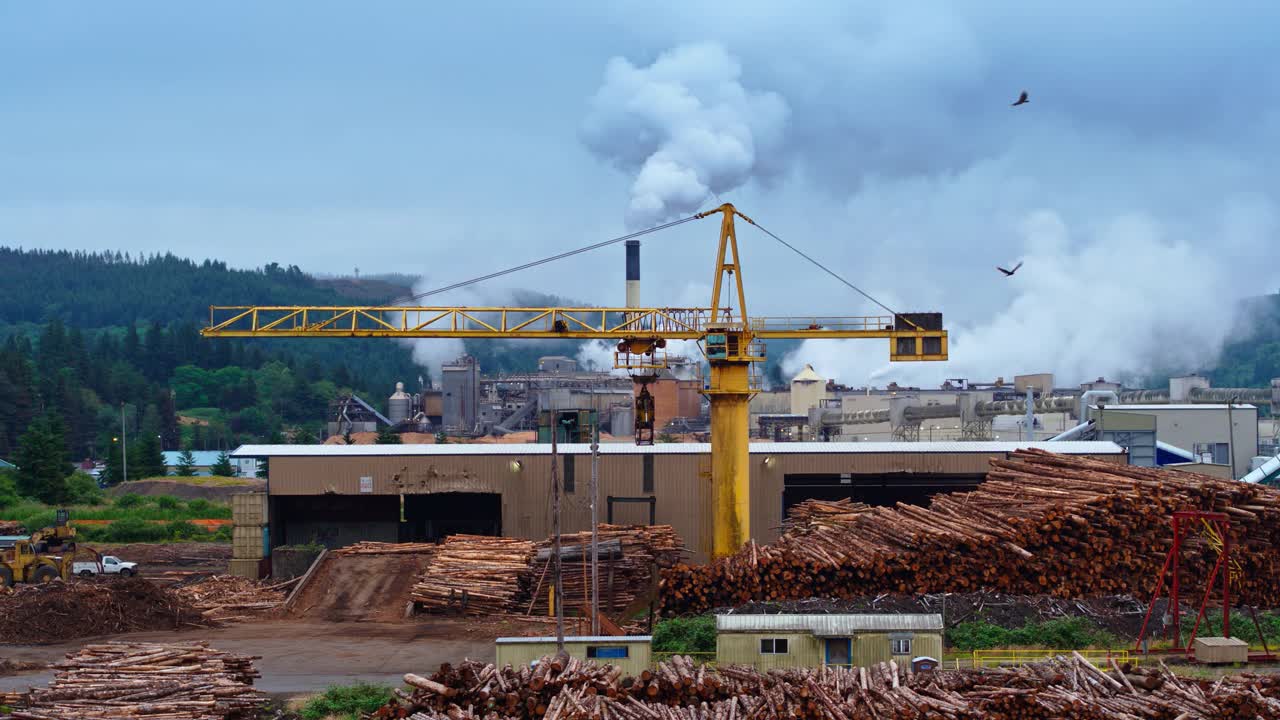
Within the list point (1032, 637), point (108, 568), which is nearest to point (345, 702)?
point (1032, 637)

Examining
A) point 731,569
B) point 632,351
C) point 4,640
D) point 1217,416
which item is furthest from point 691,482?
point 1217,416

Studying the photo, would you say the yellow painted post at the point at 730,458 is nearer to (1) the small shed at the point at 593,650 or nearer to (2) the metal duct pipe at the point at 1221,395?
(1) the small shed at the point at 593,650

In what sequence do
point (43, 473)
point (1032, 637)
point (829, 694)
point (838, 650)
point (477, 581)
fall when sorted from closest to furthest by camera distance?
point (829, 694) → point (838, 650) → point (1032, 637) → point (477, 581) → point (43, 473)

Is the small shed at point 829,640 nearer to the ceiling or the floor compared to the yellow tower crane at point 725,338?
nearer to the floor

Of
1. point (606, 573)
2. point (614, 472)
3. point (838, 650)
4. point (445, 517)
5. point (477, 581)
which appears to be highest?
point (614, 472)

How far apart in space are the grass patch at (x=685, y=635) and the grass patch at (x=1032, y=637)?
539 cm

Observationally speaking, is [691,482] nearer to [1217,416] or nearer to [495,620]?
[495,620]

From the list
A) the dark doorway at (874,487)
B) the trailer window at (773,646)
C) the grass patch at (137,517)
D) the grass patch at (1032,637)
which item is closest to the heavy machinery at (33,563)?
the grass patch at (137,517)

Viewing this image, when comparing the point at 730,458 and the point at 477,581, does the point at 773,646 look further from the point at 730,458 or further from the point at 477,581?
the point at 730,458

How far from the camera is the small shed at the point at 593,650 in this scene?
23734 mm

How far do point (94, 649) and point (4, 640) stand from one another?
9.75m

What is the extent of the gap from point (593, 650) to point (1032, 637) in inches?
413

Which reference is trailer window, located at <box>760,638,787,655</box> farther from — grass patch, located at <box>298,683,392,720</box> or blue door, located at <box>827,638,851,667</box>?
grass patch, located at <box>298,683,392,720</box>

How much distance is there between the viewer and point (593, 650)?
24.0m
